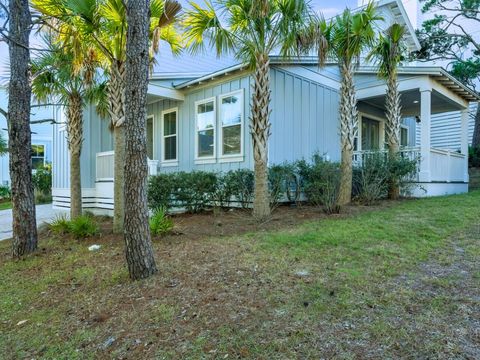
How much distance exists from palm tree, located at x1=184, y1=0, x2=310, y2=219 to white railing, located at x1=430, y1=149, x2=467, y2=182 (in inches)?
231

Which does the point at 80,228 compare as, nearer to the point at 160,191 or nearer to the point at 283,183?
the point at 160,191

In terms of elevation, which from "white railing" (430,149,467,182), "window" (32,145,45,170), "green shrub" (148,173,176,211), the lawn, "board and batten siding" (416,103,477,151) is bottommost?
the lawn

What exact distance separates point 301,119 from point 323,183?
3.20 meters

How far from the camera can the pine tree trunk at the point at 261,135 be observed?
734cm

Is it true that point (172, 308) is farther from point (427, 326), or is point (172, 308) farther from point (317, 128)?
point (317, 128)


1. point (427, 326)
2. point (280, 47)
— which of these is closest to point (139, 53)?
point (427, 326)

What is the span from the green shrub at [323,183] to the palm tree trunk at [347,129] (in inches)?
11.2

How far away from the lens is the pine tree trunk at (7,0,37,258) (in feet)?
19.6

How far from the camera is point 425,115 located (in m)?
9.86

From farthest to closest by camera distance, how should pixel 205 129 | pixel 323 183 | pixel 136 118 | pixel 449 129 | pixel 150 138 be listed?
pixel 449 129 < pixel 150 138 < pixel 205 129 < pixel 323 183 < pixel 136 118

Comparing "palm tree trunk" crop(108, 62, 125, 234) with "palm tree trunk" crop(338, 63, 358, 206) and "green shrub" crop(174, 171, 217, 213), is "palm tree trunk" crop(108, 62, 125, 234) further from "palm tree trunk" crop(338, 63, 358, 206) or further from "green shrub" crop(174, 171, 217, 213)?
"palm tree trunk" crop(338, 63, 358, 206)

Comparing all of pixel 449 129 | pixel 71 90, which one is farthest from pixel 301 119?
pixel 449 129

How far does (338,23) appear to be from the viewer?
27.2ft

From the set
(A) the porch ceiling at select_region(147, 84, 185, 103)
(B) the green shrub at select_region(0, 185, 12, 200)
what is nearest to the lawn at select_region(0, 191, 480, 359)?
(A) the porch ceiling at select_region(147, 84, 185, 103)
